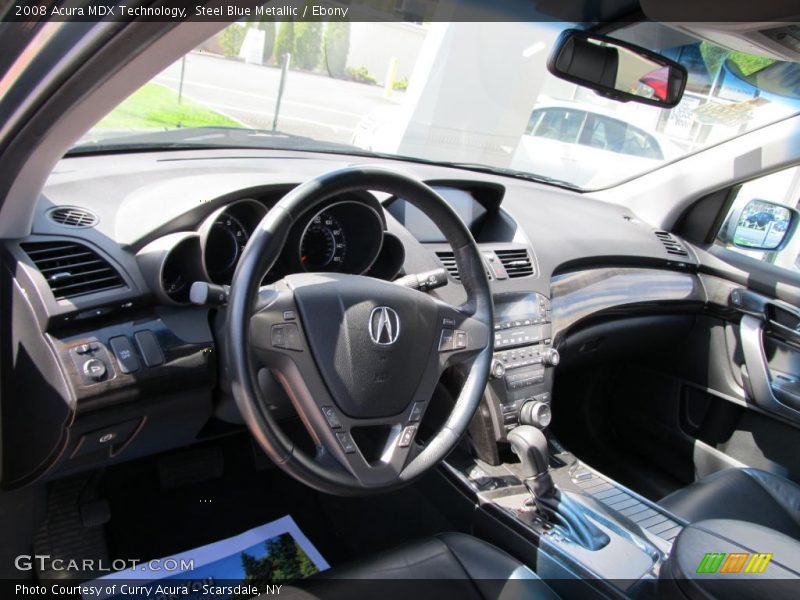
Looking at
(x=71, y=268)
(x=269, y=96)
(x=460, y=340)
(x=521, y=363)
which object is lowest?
(x=521, y=363)

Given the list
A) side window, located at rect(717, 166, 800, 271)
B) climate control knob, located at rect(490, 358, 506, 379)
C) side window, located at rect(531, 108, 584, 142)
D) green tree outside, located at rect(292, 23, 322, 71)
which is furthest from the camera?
side window, located at rect(531, 108, 584, 142)

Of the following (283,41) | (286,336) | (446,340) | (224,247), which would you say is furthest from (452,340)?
(283,41)

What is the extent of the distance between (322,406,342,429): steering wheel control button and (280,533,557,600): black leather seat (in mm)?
412

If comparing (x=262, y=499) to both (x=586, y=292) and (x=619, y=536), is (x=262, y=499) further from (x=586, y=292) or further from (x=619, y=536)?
(x=586, y=292)

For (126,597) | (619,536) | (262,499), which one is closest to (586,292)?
(619,536)

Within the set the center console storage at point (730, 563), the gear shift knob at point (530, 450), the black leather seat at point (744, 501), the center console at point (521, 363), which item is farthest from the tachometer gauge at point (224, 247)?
the black leather seat at point (744, 501)

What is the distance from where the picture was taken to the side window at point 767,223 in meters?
3.14

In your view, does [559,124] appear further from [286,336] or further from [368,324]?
[286,336]

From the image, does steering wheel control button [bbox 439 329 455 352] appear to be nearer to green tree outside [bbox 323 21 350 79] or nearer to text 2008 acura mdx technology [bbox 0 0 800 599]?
text 2008 acura mdx technology [bbox 0 0 800 599]

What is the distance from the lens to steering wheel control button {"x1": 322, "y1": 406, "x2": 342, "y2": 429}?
1.41m

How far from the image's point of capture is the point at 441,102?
4953 millimetres

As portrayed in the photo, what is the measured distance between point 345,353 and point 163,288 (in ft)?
1.64

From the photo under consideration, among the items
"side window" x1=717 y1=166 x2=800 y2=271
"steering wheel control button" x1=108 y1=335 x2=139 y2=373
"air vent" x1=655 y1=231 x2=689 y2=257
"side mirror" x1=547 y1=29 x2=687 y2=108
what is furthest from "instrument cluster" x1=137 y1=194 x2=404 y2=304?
"side window" x1=717 y1=166 x2=800 y2=271

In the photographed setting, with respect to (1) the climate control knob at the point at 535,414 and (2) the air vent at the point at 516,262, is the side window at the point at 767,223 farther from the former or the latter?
(1) the climate control knob at the point at 535,414
